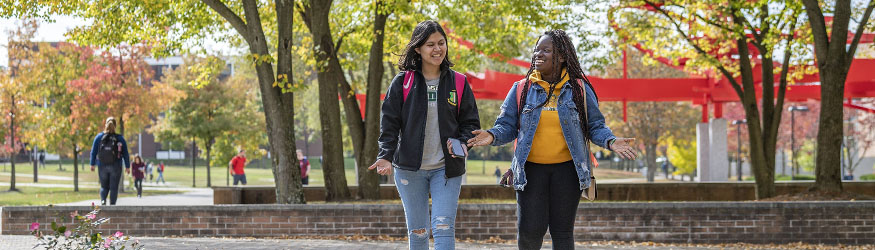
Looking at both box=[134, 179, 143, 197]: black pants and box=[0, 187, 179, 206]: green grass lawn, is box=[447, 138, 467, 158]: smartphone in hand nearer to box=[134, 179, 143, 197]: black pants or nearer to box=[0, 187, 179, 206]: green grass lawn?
box=[0, 187, 179, 206]: green grass lawn

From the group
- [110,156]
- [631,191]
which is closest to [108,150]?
[110,156]

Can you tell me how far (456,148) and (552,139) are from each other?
54cm

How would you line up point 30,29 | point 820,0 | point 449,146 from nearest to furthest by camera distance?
point 449,146 < point 820,0 < point 30,29

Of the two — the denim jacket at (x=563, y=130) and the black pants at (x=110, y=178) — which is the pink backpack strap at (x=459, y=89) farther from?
the black pants at (x=110, y=178)

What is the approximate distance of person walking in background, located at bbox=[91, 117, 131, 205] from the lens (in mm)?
12859

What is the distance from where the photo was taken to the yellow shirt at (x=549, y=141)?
186 inches

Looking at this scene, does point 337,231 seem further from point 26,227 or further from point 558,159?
point 558,159

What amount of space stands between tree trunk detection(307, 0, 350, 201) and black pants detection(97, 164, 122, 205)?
2991 mm

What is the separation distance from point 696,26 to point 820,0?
2.01 m

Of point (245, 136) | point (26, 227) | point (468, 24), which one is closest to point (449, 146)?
point (26, 227)

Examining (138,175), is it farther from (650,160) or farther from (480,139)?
(650,160)

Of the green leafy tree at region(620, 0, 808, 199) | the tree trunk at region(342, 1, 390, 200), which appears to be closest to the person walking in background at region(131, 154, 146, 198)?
the tree trunk at region(342, 1, 390, 200)

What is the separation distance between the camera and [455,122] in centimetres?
473

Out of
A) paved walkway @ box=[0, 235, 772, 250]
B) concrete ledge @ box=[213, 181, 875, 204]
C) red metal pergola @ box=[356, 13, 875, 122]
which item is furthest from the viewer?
red metal pergola @ box=[356, 13, 875, 122]
